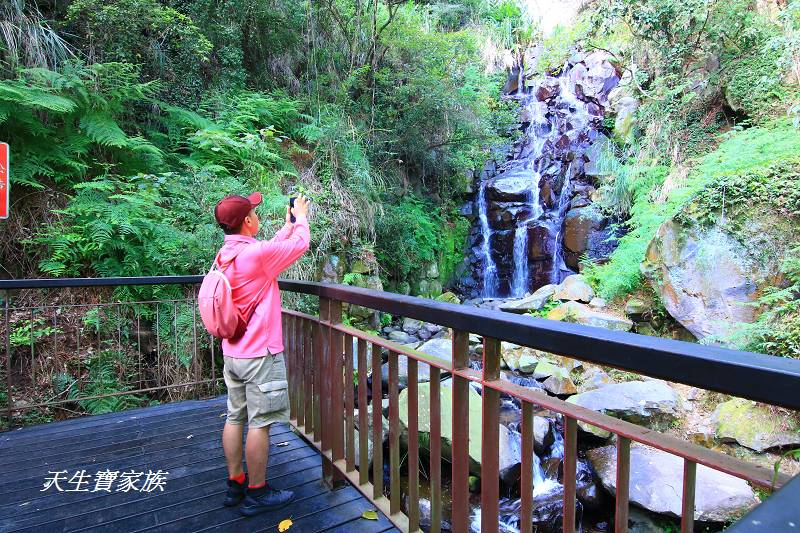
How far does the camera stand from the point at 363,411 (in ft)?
7.23

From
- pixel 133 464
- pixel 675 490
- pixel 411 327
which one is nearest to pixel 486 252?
pixel 411 327

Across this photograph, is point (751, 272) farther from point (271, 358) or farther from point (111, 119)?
point (111, 119)

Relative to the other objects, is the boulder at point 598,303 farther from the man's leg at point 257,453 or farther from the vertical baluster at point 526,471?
the vertical baluster at point 526,471

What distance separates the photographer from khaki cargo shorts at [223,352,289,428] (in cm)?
225

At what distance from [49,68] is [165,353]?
399cm

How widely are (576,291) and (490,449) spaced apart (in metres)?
7.50

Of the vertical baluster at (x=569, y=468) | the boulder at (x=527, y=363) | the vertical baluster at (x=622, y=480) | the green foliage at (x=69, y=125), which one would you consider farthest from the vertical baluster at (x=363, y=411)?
the green foliage at (x=69, y=125)

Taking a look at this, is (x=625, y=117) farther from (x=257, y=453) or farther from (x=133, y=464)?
(x=133, y=464)

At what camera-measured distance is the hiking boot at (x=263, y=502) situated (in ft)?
7.48

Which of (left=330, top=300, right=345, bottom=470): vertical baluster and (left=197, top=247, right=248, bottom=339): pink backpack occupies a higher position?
(left=197, top=247, right=248, bottom=339): pink backpack

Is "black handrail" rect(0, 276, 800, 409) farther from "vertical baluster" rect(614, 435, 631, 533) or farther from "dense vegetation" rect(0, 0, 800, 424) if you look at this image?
"dense vegetation" rect(0, 0, 800, 424)

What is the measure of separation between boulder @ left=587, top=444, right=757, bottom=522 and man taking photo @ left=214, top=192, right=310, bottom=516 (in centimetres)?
285

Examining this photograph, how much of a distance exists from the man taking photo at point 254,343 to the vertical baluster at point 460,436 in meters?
1.01

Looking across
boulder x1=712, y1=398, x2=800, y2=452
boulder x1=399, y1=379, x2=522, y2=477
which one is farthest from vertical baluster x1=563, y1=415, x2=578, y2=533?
boulder x1=712, y1=398, x2=800, y2=452
